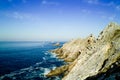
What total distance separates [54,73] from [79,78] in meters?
29.3

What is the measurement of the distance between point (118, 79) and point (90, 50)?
11512 millimetres

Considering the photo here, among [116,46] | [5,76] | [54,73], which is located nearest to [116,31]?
[116,46]

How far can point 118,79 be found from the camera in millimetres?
16875

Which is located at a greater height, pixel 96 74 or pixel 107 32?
pixel 107 32

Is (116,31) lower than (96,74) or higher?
higher

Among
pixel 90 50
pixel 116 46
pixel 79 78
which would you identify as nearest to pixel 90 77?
pixel 79 78

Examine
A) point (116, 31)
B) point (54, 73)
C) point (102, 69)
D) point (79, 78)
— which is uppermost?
point (116, 31)

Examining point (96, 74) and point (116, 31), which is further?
point (116, 31)

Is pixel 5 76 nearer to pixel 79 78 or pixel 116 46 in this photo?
pixel 79 78

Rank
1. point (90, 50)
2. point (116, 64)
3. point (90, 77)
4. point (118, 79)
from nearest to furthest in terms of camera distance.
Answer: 1. point (118, 79)
2. point (116, 64)
3. point (90, 77)
4. point (90, 50)

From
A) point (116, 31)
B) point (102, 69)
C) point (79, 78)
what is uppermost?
point (116, 31)


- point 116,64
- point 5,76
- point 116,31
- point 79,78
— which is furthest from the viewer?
point 5,76

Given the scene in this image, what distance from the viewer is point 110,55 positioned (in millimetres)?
20625

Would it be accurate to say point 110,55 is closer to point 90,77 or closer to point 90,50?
point 90,77
